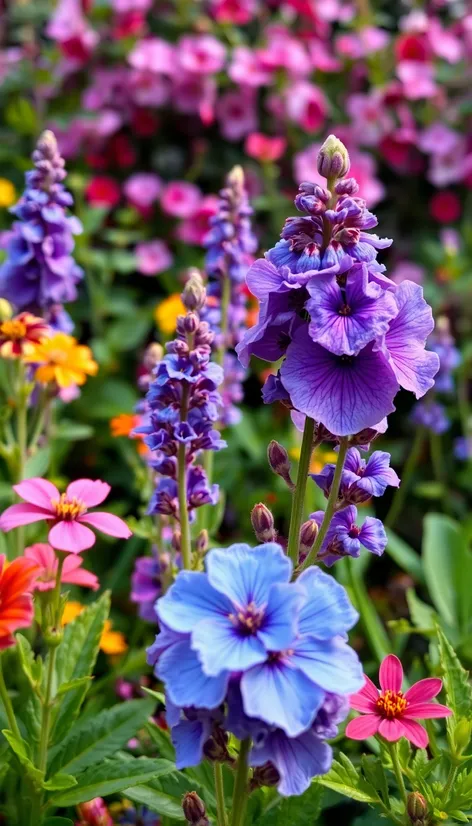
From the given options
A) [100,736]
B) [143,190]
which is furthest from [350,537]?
[143,190]

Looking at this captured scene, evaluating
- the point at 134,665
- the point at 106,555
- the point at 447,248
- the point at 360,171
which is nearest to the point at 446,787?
the point at 134,665

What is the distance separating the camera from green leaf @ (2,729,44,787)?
1.05 meters

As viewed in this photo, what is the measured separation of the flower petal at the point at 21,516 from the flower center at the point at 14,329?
417mm

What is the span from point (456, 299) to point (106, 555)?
1353mm

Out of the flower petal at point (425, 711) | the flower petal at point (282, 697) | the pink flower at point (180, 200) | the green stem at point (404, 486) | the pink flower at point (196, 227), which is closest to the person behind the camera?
the flower petal at point (282, 697)

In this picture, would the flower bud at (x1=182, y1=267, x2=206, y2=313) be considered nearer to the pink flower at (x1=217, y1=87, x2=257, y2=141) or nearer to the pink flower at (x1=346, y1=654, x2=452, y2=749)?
the pink flower at (x1=346, y1=654, x2=452, y2=749)

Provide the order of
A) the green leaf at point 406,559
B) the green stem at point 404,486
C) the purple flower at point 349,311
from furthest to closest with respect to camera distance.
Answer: the green stem at point 404,486, the green leaf at point 406,559, the purple flower at point 349,311

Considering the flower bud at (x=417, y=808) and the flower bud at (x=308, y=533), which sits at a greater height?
the flower bud at (x=308, y=533)

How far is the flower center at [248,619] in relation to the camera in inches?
31.4

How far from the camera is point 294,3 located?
2992 millimetres

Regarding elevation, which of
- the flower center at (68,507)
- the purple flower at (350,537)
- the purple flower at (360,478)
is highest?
the purple flower at (360,478)

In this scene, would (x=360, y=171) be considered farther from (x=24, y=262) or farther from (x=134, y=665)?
(x=134, y=665)

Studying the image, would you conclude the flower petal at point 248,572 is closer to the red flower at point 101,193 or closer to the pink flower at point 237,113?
the red flower at point 101,193

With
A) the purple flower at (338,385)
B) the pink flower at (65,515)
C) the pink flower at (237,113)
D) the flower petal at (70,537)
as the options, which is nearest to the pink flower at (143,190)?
the pink flower at (237,113)
